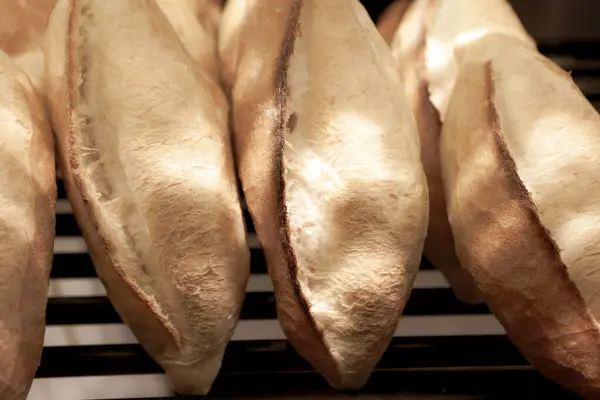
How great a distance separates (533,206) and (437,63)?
0.64 feet

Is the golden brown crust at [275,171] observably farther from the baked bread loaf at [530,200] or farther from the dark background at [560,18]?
the dark background at [560,18]

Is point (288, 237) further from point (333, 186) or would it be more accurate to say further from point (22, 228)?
point (22, 228)

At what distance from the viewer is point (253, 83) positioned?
0.63 m

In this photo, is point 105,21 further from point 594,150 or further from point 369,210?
point 594,150

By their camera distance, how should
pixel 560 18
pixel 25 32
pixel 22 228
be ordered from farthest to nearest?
pixel 560 18, pixel 25 32, pixel 22 228

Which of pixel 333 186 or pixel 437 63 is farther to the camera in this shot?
pixel 437 63

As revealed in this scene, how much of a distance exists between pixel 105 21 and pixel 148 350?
0.28 metres

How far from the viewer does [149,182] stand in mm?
553

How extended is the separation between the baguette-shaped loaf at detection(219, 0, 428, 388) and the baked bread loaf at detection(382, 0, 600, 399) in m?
0.05

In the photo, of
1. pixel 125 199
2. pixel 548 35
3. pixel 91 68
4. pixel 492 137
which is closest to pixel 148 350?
pixel 125 199

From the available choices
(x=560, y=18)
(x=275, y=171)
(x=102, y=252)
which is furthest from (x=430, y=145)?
(x=560, y=18)

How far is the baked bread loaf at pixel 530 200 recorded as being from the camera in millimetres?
562

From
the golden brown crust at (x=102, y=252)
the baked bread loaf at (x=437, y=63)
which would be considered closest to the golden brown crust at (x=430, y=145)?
the baked bread loaf at (x=437, y=63)

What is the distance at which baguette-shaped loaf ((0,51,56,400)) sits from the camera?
52 centimetres
